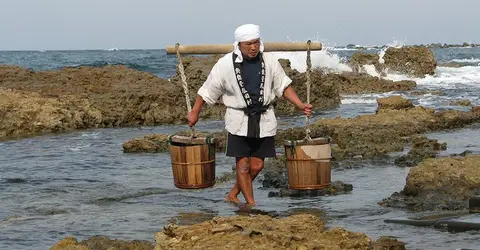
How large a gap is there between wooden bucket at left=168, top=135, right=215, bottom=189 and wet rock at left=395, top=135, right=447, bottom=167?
3950mm

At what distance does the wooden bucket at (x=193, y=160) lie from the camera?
274 inches

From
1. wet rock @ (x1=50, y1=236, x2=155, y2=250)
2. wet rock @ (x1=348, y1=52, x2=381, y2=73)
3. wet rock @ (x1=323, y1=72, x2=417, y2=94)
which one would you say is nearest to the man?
wet rock @ (x1=50, y1=236, x2=155, y2=250)

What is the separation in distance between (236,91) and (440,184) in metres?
2.36

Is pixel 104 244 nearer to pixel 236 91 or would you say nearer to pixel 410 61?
pixel 236 91

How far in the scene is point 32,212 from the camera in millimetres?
7953

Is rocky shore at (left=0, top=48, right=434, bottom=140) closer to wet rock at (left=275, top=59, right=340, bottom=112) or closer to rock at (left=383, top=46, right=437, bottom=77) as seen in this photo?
wet rock at (left=275, top=59, right=340, bottom=112)

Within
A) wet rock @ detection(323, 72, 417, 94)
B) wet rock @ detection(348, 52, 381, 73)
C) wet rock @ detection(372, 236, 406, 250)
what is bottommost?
wet rock @ detection(323, 72, 417, 94)

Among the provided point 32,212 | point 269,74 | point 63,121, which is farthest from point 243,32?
point 63,121

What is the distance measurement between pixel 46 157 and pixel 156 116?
540 cm

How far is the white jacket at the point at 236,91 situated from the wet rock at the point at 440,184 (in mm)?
1542

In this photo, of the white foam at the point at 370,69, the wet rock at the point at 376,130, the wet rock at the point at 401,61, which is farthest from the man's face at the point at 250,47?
the white foam at the point at 370,69

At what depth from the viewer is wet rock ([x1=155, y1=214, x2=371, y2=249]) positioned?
4.53 metres

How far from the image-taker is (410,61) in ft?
133

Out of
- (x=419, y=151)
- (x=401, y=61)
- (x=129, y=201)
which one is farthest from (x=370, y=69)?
(x=129, y=201)
